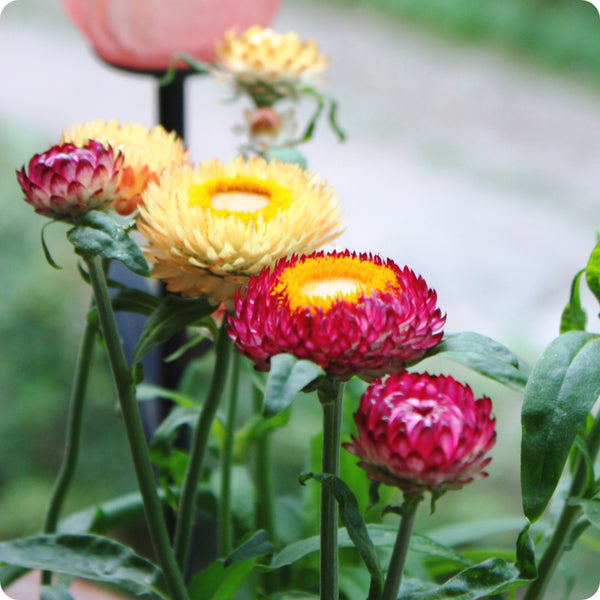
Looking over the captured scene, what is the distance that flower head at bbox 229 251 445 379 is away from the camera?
0.33 meters

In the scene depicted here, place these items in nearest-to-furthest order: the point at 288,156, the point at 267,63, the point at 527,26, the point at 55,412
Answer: the point at 288,156 → the point at 267,63 → the point at 55,412 → the point at 527,26

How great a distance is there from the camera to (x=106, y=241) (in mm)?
402

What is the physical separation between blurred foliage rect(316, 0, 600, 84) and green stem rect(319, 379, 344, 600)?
161 centimetres

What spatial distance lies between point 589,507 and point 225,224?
0.69 feet

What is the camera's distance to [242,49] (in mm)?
712

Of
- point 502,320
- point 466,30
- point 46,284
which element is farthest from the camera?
point 466,30

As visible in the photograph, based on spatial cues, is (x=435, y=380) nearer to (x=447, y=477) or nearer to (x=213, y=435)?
(x=447, y=477)

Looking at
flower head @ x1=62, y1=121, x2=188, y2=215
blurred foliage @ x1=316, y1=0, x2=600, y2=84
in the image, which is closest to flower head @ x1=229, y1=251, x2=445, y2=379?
flower head @ x1=62, y1=121, x2=188, y2=215

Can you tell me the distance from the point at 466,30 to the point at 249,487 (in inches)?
62.8

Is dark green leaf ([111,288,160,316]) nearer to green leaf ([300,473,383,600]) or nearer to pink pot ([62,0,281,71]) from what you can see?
green leaf ([300,473,383,600])

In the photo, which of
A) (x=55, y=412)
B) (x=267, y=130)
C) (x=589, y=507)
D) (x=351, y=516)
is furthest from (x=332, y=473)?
(x=55, y=412)

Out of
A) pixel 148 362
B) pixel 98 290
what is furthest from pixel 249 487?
pixel 98 290

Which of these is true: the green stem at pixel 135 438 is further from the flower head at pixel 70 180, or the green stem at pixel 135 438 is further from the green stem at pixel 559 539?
the green stem at pixel 559 539

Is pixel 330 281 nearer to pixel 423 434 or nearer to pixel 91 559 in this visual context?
pixel 423 434
